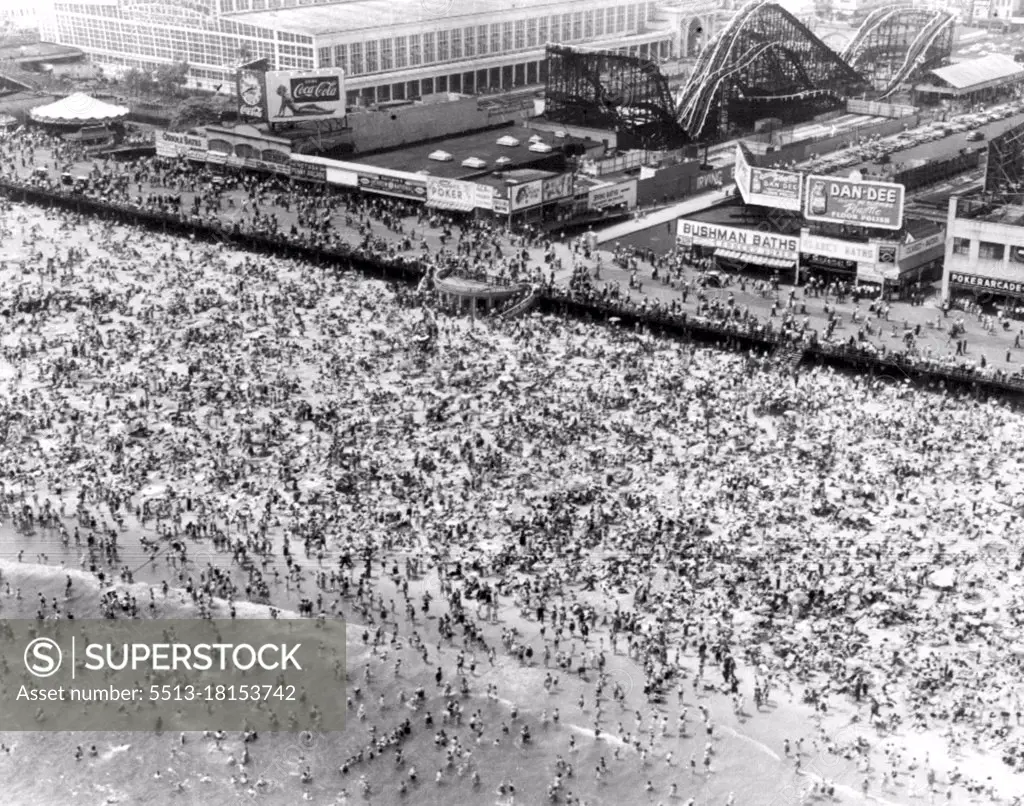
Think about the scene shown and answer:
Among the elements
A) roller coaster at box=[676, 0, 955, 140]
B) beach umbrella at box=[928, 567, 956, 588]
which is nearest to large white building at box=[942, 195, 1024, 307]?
beach umbrella at box=[928, 567, 956, 588]

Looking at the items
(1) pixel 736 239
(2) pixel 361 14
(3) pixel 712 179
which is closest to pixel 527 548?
(1) pixel 736 239

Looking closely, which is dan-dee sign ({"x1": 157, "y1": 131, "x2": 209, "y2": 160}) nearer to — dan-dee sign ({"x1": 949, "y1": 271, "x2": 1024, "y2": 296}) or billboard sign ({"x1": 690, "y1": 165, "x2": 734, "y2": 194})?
billboard sign ({"x1": 690, "y1": 165, "x2": 734, "y2": 194})

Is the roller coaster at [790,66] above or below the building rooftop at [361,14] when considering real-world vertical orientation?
below

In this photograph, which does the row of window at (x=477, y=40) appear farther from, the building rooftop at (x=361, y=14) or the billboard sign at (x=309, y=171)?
the billboard sign at (x=309, y=171)

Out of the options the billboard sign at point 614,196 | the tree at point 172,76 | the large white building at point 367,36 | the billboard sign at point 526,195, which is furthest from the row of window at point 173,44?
the billboard sign at point 526,195

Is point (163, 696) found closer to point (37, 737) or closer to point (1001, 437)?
point (37, 737)
